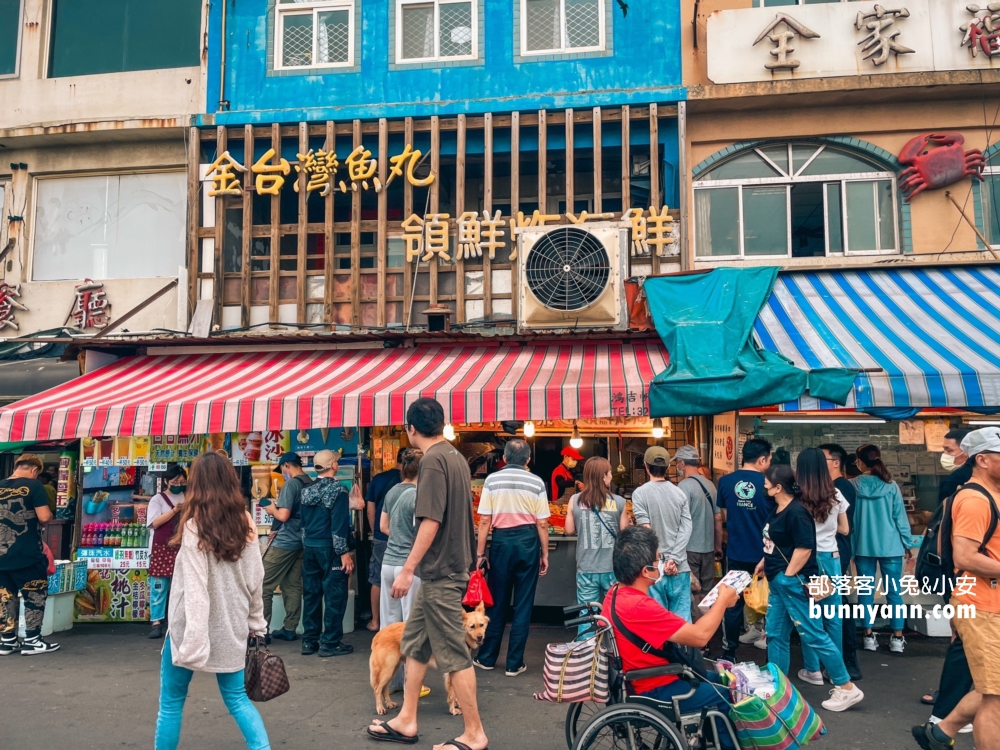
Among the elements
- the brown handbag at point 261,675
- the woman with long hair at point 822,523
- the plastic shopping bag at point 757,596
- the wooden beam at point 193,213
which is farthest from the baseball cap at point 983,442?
the wooden beam at point 193,213

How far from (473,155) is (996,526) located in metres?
7.75

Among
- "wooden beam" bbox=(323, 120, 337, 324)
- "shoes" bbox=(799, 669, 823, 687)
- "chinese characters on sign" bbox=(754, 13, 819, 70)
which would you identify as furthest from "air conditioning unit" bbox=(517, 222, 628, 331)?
"shoes" bbox=(799, 669, 823, 687)

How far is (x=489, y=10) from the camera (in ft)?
33.2

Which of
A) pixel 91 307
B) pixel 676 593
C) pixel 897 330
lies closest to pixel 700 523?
pixel 676 593

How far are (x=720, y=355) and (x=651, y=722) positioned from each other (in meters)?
4.27

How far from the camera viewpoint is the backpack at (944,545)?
13.1 feet

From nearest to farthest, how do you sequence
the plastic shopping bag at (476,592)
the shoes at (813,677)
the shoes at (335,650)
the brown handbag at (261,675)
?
the brown handbag at (261,675) < the shoes at (813,677) < the plastic shopping bag at (476,592) < the shoes at (335,650)

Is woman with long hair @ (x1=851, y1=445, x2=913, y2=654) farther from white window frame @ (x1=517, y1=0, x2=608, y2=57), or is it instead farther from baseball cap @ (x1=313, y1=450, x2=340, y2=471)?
white window frame @ (x1=517, y1=0, x2=608, y2=57)

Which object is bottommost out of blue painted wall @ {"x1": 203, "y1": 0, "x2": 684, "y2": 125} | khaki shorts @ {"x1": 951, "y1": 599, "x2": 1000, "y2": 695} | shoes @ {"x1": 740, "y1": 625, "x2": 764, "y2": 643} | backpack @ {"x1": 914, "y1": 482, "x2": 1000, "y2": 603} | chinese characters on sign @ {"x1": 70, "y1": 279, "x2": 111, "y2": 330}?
shoes @ {"x1": 740, "y1": 625, "x2": 764, "y2": 643}

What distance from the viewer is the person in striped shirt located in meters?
6.42

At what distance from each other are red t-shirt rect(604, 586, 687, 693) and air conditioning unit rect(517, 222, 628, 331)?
17.6 ft

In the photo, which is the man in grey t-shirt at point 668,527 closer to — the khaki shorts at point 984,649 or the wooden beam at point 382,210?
the khaki shorts at point 984,649

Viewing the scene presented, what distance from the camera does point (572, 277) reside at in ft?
29.3

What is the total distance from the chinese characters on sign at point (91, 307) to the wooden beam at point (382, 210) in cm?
408
